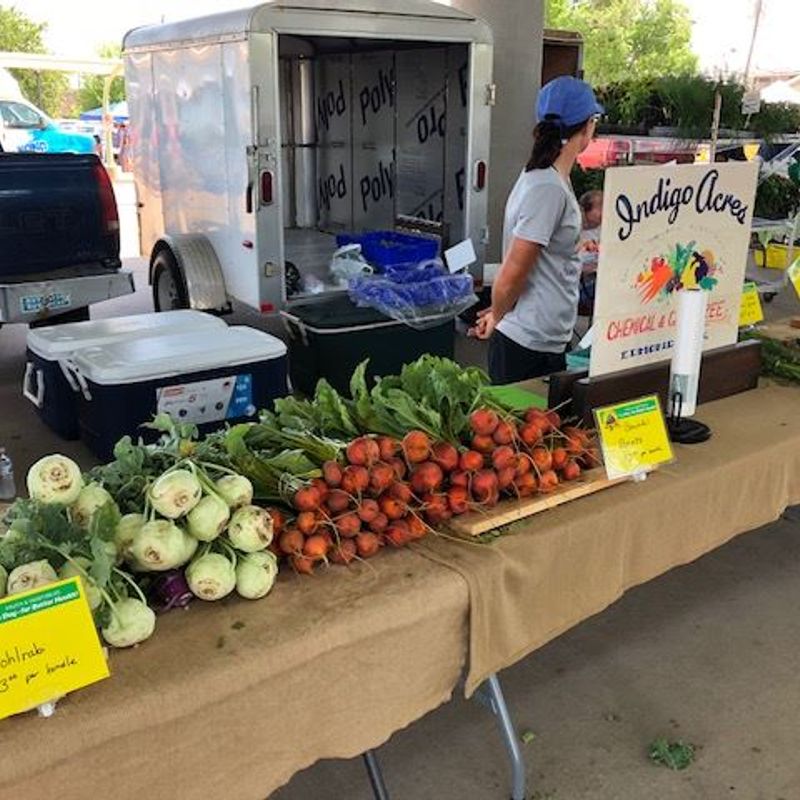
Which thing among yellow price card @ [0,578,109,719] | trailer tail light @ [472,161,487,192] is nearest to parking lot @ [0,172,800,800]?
yellow price card @ [0,578,109,719]

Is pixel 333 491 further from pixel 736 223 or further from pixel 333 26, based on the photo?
pixel 333 26

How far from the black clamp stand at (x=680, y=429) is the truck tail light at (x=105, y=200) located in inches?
165

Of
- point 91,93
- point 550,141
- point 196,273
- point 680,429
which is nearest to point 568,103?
point 550,141

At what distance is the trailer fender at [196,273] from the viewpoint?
5754mm

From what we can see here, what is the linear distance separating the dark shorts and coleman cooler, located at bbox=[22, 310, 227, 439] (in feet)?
5.47

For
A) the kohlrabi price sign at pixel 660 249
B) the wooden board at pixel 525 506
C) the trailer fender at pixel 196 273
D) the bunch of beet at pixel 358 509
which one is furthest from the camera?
the trailer fender at pixel 196 273

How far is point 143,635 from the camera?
143 cm

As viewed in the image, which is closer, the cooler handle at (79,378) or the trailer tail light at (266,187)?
the cooler handle at (79,378)

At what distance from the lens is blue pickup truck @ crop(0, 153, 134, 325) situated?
5141 mm

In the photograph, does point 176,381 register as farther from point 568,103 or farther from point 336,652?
point 336,652

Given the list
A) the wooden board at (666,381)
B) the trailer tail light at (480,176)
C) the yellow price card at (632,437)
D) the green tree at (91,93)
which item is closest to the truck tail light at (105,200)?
the trailer tail light at (480,176)

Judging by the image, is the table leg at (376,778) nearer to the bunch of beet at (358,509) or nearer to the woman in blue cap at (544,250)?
the bunch of beet at (358,509)

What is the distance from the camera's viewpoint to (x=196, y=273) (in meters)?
5.79

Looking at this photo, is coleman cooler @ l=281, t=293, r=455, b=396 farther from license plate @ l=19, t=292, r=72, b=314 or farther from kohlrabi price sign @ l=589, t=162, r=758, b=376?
kohlrabi price sign @ l=589, t=162, r=758, b=376
